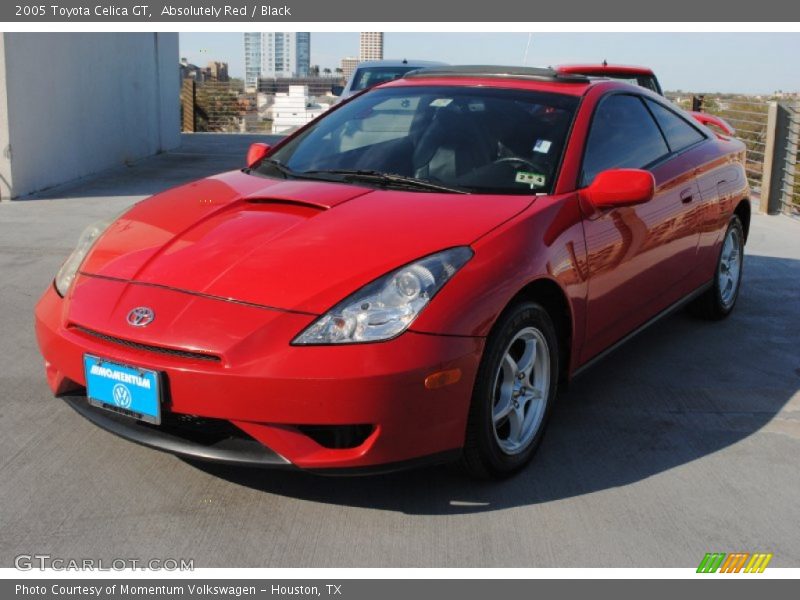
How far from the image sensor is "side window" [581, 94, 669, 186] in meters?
4.09

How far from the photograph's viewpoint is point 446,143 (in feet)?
13.3

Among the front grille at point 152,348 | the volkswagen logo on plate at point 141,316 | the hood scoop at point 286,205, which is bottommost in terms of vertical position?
the front grille at point 152,348

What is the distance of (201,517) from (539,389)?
1352 mm

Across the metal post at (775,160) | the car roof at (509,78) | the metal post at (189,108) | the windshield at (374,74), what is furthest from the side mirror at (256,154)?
the metal post at (189,108)

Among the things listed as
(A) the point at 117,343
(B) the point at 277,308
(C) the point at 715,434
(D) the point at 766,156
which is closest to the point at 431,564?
(B) the point at 277,308

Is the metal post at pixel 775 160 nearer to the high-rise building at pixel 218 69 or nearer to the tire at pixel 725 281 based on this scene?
the tire at pixel 725 281

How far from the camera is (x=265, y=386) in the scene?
9.30ft

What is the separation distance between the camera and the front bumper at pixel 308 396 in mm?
2840

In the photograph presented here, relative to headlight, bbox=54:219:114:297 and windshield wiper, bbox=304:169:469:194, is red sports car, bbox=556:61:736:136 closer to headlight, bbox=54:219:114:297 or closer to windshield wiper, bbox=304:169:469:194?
windshield wiper, bbox=304:169:469:194

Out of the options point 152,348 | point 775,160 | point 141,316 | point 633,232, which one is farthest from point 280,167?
point 775,160

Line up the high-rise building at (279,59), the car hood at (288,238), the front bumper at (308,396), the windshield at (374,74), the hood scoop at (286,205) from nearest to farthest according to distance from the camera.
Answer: the front bumper at (308,396), the car hood at (288,238), the hood scoop at (286,205), the windshield at (374,74), the high-rise building at (279,59)

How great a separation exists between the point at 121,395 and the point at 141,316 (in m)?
0.27

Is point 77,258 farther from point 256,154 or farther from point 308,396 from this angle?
point 308,396

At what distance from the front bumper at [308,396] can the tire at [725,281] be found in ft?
9.82
